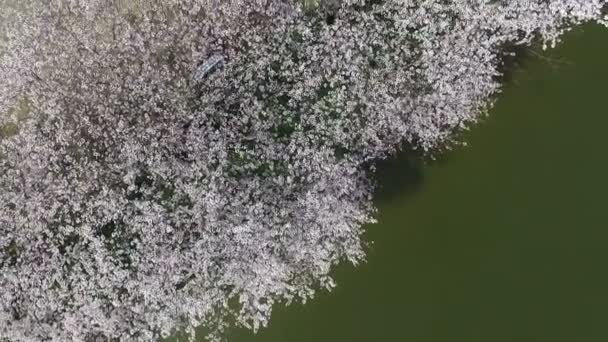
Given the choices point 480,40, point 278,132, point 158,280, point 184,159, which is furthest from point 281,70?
point 158,280

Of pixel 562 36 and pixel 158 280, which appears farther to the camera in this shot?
pixel 562 36

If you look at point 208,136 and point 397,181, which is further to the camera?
point 397,181

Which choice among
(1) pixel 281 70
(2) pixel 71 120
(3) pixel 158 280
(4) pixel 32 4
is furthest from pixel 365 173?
(4) pixel 32 4

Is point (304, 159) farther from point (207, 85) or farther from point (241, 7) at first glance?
point (241, 7)

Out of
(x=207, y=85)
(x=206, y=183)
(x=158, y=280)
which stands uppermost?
(x=207, y=85)

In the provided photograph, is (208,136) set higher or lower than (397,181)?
higher

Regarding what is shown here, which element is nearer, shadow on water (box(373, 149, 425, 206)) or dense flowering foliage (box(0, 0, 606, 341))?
dense flowering foliage (box(0, 0, 606, 341))

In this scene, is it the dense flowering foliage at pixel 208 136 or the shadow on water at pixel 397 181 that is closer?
the dense flowering foliage at pixel 208 136

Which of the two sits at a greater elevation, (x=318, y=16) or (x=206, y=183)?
(x=318, y=16)
